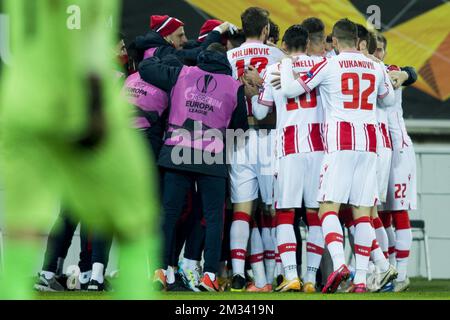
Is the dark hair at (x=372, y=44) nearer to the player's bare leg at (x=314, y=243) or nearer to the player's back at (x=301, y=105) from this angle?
the player's back at (x=301, y=105)

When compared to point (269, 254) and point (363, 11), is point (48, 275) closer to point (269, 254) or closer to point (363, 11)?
point (269, 254)

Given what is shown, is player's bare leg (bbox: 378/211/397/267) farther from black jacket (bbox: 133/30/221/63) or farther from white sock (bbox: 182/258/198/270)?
black jacket (bbox: 133/30/221/63)

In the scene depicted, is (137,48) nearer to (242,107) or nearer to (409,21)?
(242,107)

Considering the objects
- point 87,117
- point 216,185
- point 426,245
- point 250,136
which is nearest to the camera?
point 87,117

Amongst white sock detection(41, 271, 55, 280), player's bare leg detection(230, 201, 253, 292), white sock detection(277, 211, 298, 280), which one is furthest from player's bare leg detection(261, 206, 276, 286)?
white sock detection(41, 271, 55, 280)

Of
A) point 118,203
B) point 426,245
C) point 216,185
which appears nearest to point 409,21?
point 426,245

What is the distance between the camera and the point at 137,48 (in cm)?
1020

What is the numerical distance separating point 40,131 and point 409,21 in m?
9.67

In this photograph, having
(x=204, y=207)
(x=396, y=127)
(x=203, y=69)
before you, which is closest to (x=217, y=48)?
(x=203, y=69)

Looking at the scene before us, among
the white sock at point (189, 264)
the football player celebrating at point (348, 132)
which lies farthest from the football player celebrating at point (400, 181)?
the white sock at point (189, 264)

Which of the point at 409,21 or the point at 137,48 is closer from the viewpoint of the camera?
the point at 137,48

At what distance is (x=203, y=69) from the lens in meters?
9.27

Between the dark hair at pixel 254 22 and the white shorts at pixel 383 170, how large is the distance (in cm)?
152

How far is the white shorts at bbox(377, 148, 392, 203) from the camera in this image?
955 cm
